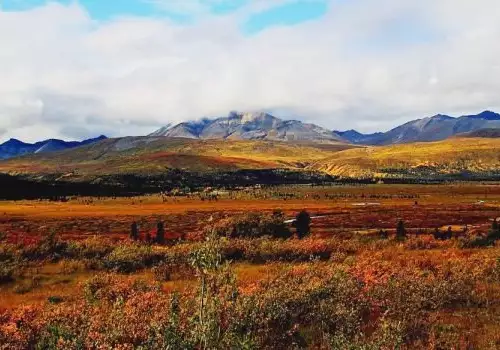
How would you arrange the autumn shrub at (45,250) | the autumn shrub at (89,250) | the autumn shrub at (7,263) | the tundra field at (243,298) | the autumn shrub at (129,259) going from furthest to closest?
the autumn shrub at (89,250)
the autumn shrub at (45,250)
the autumn shrub at (129,259)
the autumn shrub at (7,263)
the tundra field at (243,298)

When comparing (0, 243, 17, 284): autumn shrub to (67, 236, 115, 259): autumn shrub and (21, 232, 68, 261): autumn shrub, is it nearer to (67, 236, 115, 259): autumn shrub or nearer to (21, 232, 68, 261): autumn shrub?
(21, 232, 68, 261): autumn shrub

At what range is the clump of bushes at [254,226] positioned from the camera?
1633 inches

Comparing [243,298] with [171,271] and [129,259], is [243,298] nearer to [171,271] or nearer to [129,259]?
[171,271]

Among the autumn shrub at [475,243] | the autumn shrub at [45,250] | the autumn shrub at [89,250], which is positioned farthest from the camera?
the autumn shrub at [475,243]

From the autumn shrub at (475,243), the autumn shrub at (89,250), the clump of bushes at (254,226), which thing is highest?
the autumn shrub at (89,250)

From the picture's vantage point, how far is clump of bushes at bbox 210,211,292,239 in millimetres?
41484

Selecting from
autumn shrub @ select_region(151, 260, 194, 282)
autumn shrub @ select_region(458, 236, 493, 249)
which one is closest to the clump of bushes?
autumn shrub @ select_region(458, 236, 493, 249)

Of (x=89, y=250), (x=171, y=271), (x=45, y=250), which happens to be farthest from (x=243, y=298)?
(x=45, y=250)

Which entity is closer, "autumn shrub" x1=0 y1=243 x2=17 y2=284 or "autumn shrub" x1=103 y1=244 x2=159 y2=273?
"autumn shrub" x1=0 y1=243 x2=17 y2=284

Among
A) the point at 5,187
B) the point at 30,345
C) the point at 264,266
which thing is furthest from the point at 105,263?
the point at 5,187

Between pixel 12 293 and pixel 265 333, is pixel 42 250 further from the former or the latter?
pixel 265 333

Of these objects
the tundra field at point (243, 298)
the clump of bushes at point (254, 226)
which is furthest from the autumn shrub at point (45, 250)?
the clump of bushes at point (254, 226)

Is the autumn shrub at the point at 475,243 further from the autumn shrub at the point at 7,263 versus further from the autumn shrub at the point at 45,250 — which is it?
the autumn shrub at the point at 7,263

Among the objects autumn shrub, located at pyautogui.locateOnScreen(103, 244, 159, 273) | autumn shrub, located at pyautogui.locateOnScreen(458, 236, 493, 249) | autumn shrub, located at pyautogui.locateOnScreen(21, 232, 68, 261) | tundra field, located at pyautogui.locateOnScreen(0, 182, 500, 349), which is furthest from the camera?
autumn shrub, located at pyautogui.locateOnScreen(458, 236, 493, 249)
